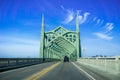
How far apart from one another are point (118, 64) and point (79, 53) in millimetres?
60655

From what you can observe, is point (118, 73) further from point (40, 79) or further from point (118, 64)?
point (40, 79)

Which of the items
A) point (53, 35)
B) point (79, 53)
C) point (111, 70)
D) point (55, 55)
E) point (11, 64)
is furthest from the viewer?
point (55, 55)

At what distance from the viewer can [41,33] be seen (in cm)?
→ 7775

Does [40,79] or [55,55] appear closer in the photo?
[40,79]

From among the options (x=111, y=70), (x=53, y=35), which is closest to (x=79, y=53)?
(x=53, y=35)

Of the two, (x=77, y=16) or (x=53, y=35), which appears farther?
(x=53, y=35)

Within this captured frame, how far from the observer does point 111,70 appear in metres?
17.9

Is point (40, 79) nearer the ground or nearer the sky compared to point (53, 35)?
nearer the ground

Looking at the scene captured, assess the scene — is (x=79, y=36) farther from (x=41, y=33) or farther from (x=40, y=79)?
(x=40, y=79)

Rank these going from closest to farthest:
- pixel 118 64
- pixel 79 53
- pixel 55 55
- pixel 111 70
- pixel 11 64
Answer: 1. pixel 118 64
2. pixel 111 70
3. pixel 11 64
4. pixel 79 53
5. pixel 55 55

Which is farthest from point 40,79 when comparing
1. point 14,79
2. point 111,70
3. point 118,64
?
point 111,70

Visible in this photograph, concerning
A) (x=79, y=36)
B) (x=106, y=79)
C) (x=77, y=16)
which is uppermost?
(x=77, y=16)

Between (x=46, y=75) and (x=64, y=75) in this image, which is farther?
(x=64, y=75)

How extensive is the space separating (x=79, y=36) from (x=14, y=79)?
6564 cm
